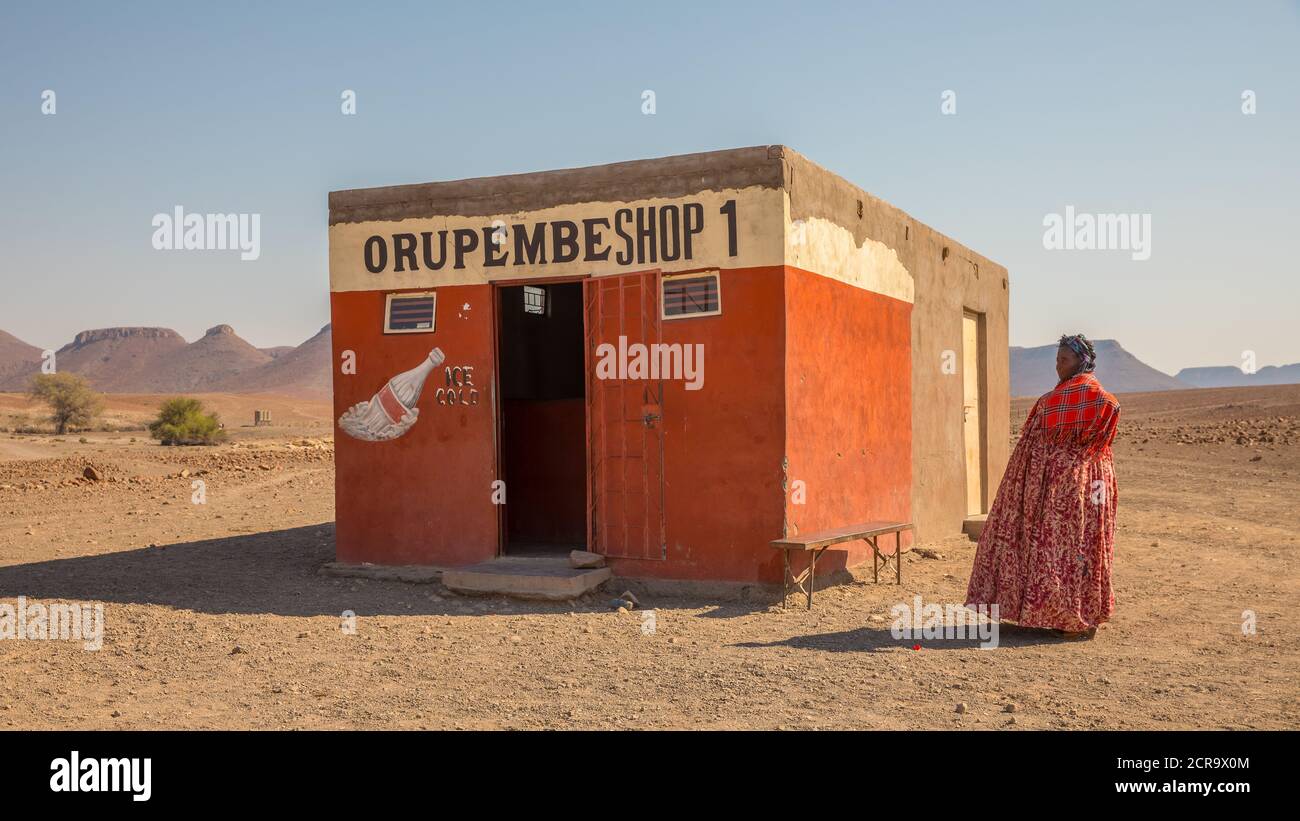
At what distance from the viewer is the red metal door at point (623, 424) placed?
31.6 ft

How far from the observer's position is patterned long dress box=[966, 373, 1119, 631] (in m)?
7.41

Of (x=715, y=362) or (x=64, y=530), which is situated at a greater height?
(x=715, y=362)

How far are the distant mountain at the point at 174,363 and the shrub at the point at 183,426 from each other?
83275 millimetres

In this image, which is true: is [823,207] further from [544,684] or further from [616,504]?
[544,684]

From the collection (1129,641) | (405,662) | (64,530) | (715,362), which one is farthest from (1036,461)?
(64,530)

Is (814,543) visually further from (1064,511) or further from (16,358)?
(16,358)

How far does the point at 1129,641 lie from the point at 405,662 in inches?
198

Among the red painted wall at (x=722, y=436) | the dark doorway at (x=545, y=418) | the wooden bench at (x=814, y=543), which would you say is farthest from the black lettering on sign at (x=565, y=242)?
the wooden bench at (x=814, y=543)

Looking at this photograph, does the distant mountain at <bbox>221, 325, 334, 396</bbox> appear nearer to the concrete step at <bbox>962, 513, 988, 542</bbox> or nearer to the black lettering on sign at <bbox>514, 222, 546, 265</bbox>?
the concrete step at <bbox>962, 513, 988, 542</bbox>

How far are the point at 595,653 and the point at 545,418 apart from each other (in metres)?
5.69

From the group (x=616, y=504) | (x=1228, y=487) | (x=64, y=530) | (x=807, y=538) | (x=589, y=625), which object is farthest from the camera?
(x=1228, y=487)

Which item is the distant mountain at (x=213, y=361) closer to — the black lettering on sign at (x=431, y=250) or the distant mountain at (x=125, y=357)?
the distant mountain at (x=125, y=357)

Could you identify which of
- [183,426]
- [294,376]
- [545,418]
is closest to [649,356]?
[545,418]

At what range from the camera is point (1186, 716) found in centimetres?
566
